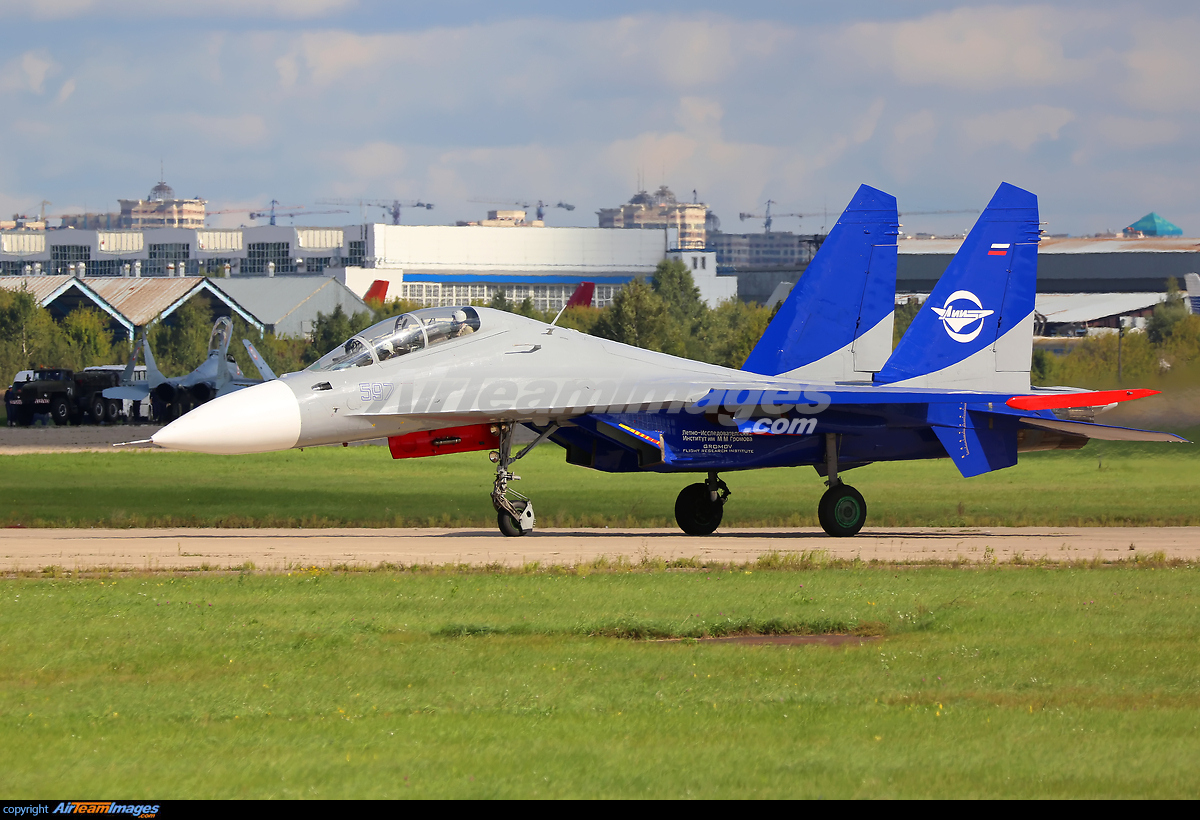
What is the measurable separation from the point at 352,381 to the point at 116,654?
28.4 feet

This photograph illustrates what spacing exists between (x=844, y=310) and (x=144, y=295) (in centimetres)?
8919

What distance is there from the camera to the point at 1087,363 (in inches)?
1837

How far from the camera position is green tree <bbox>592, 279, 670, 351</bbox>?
221ft

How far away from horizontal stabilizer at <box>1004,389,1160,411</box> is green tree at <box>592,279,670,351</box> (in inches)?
1763

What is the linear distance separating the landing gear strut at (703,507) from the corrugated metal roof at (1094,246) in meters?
108

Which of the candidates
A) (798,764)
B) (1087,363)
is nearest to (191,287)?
(1087,363)

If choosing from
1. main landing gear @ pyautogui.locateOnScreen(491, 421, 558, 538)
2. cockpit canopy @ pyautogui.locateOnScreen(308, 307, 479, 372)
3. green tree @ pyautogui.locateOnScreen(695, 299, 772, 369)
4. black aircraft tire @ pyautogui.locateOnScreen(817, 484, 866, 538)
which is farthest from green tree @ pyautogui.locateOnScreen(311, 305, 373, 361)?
black aircraft tire @ pyautogui.locateOnScreen(817, 484, 866, 538)

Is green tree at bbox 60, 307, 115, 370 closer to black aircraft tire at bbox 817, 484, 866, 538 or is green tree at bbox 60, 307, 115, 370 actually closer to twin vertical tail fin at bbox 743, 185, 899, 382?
twin vertical tail fin at bbox 743, 185, 899, 382

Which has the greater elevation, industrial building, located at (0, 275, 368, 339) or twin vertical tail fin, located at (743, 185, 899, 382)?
industrial building, located at (0, 275, 368, 339)

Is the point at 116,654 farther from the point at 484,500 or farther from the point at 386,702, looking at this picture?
the point at 484,500

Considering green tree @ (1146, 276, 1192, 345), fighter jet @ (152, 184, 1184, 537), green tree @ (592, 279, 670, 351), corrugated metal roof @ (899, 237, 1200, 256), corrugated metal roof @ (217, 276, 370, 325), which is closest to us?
fighter jet @ (152, 184, 1184, 537)

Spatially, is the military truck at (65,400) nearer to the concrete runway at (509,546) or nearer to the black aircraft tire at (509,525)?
the concrete runway at (509,546)

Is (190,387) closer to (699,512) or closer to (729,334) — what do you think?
(729,334)

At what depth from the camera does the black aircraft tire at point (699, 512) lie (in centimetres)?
2228
